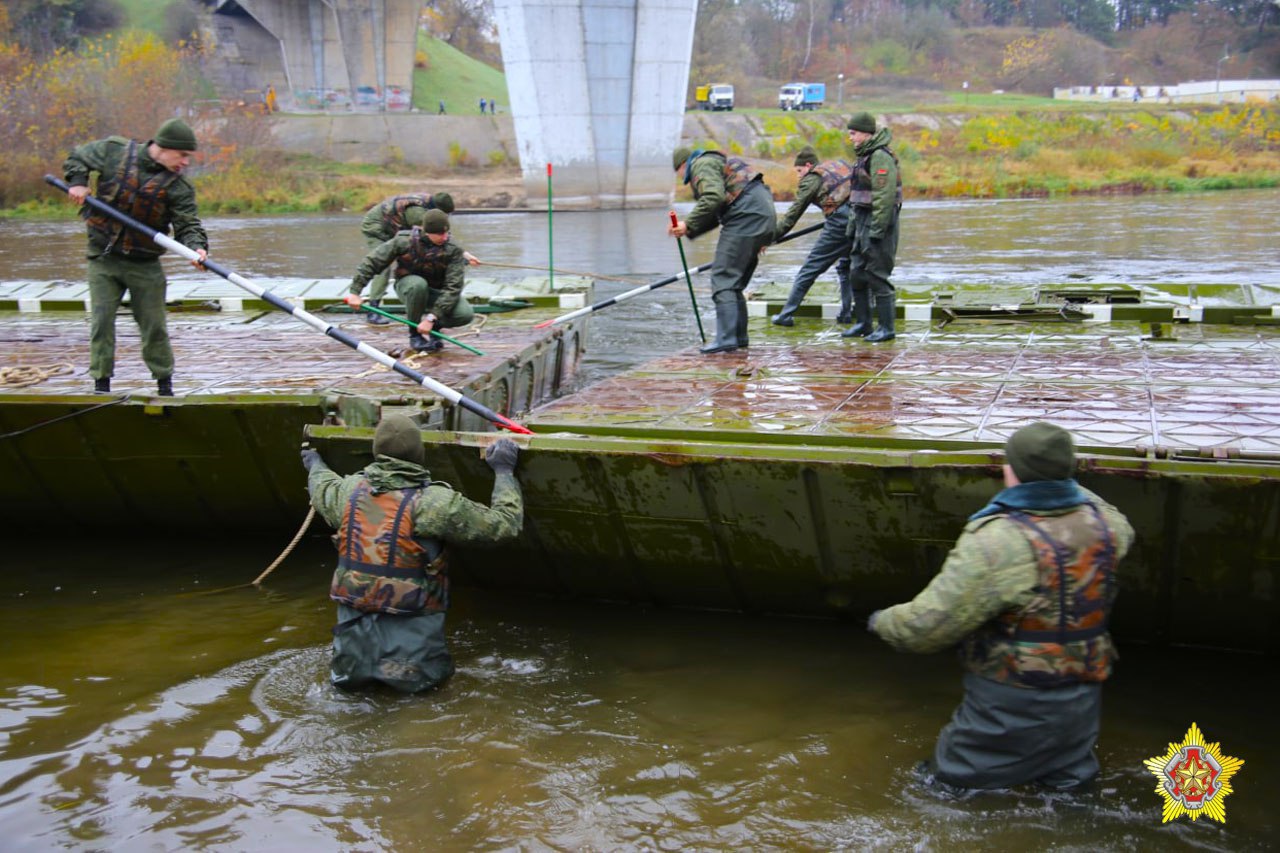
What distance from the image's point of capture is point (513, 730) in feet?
18.0

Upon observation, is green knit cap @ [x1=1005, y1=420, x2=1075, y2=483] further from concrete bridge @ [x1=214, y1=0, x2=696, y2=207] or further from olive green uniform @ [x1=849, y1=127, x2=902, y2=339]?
concrete bridge @ [x1=214, y1=0, x2=696, y2=207]

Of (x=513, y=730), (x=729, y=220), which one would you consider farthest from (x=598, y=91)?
(x=513, y=730)

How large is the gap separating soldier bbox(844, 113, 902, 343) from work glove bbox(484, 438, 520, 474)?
386 cm

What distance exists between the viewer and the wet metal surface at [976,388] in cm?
632

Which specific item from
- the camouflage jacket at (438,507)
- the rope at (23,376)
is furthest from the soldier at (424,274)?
the camouflage jacket at (438,507)

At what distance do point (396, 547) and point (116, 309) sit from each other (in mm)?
3289

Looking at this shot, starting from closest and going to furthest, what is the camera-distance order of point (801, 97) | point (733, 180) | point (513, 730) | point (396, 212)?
point (513, 730)
point (733, 180)
point (396, 212)
point (801, 97)

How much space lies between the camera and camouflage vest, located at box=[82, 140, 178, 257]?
7.36 meters

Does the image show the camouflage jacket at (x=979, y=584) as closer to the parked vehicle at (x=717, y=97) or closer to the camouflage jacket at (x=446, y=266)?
the camouflage jacket at (x=446, y=266)

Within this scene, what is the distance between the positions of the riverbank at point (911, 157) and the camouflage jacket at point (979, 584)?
3264 centimetres

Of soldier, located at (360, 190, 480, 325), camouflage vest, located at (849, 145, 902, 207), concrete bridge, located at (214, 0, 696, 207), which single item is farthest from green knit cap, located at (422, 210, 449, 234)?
concrete bridge, located at (214, 0, 696, 207)

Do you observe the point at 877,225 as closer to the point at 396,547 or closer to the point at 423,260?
the point at 423,260

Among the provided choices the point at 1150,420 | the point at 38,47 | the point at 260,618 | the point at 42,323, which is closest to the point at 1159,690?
the point at 1150,420

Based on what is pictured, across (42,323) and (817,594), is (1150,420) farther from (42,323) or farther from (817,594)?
(42,323)
